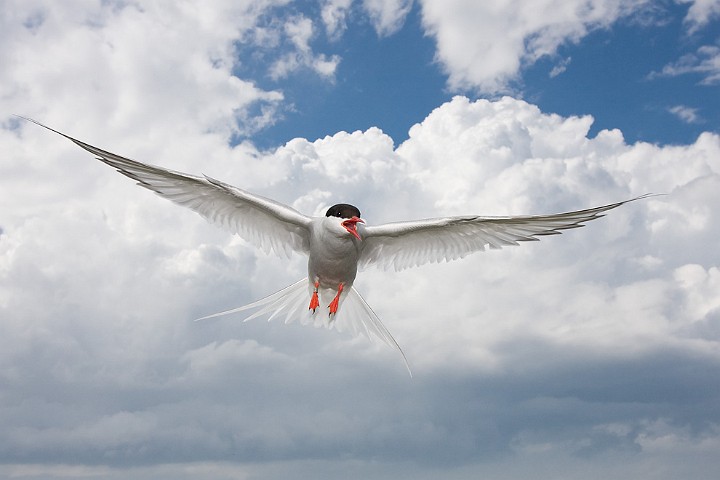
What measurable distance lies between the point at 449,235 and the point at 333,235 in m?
3.02

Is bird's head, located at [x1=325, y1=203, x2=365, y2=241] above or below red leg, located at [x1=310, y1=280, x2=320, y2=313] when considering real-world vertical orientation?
above

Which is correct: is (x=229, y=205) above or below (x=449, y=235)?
above

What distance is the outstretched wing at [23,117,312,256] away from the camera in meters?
13.7

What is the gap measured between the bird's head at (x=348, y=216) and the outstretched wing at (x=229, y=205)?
108 cm

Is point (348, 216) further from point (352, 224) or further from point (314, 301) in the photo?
point (314, 301)

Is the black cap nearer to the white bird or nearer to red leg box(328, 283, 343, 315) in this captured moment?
the white bird

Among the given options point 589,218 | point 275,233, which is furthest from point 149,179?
point 589,218

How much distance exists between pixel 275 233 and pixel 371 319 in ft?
9.60

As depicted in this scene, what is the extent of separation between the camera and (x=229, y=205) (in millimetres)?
15070

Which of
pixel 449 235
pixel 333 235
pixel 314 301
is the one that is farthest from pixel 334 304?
pixel 449 235

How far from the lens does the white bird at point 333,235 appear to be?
1382 cm

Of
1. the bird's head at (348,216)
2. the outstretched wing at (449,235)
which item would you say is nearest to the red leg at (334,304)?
the outstretched wing at (449,235)

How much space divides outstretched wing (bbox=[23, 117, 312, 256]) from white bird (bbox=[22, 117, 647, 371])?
20 millimetres

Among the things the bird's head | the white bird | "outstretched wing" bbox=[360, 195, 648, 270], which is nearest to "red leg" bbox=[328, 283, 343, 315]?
the white bird
